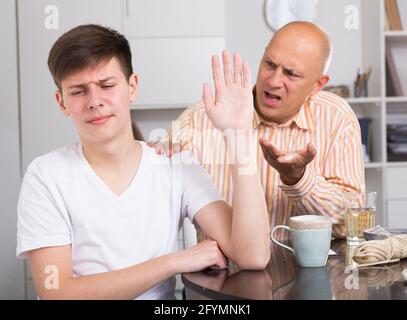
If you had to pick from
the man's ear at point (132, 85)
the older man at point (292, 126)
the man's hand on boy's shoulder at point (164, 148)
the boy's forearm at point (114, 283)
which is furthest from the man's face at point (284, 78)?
the boy's forearm at point (114, 283)

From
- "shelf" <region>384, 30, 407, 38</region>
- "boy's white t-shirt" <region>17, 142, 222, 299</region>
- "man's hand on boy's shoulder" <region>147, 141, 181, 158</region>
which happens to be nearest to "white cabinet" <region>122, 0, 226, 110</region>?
"shelf" <region>384, 30, 407, 38</region>

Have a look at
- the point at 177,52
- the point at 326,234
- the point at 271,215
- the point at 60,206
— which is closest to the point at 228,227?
the point at 326,234

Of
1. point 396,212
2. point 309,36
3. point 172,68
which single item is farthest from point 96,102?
point 396,212

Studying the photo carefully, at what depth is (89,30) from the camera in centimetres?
147

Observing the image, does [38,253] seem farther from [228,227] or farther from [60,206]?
[228,227]

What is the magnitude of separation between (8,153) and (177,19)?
115 cm

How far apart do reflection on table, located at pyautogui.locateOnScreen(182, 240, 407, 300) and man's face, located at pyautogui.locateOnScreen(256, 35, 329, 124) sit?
0.67 metres

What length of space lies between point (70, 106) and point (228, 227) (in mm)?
449

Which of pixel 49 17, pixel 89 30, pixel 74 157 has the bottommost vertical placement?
pixel 74 157

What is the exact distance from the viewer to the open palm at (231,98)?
4.59ft

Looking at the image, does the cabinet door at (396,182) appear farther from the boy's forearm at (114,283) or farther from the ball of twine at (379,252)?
the boy's forearm at (114,283)

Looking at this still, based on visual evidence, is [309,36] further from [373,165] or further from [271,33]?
[271,33]

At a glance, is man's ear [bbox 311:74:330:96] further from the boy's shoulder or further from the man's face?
the boy's shoulder

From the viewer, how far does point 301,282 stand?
4.25ft
